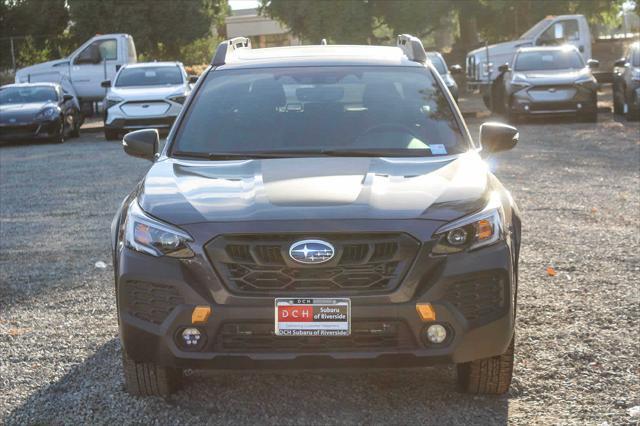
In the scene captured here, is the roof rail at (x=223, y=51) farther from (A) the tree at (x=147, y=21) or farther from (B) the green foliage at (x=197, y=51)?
(B) the green foliage at (x=197, y=51)

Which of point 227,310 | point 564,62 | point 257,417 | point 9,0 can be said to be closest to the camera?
point 227,310

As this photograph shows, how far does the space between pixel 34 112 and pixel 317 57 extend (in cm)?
1944

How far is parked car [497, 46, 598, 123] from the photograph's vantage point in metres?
25.0

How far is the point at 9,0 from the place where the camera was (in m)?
51.2

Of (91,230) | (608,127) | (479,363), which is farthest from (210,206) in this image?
(608,127)

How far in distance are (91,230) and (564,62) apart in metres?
17.0

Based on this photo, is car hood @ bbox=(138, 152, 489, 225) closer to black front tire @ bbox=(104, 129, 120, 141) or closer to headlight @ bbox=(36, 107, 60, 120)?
headlight @ bbox=(36, 107, 60, 120)

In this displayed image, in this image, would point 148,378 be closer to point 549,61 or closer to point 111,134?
point 111,134

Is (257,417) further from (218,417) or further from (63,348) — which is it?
(63,348)

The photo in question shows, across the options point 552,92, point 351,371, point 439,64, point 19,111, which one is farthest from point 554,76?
point 351,371

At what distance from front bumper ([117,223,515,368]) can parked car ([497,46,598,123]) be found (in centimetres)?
2083

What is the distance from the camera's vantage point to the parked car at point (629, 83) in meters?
24.3

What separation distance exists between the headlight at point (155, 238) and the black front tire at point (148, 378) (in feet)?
1.89

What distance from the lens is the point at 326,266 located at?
15.2ft
